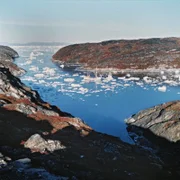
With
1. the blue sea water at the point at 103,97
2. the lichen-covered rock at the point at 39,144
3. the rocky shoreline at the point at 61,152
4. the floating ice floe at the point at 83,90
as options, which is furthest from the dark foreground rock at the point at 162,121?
the floating ice floe at the point at 83,90

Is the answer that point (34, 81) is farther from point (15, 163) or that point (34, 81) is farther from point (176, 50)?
point (176, 50)

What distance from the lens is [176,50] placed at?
14050cm

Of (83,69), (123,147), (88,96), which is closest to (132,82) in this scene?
(88,96)

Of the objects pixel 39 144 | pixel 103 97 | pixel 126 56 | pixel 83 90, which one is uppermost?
pixel 126 56

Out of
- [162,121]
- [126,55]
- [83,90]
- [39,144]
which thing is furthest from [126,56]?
[39,144]

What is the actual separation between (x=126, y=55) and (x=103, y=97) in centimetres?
7454

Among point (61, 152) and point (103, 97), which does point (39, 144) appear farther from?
point (103, 97)

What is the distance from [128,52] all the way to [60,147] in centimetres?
12170

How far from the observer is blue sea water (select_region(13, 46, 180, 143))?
49.3 meters

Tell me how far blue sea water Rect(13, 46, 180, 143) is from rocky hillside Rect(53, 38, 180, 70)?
3363 cm

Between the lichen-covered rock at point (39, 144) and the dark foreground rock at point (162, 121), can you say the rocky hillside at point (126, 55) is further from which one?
the lichen-covered rock at point (39, 144)

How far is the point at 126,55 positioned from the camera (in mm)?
137125

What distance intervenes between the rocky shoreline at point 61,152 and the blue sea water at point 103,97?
777 centimetres

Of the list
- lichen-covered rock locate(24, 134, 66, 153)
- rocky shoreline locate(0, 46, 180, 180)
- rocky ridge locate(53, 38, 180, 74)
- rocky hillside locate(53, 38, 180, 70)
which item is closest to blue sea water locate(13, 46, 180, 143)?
rocky shoreline locate(0, 46, 180, 180)
